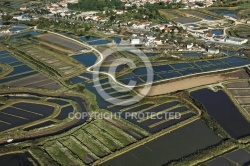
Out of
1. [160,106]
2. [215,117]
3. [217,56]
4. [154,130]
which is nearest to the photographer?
[154,130]

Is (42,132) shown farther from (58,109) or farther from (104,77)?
(104,77)

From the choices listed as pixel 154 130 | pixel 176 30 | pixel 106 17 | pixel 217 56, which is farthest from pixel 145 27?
pixel 154 130

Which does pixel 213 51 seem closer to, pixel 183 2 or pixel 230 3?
pixel 183 2

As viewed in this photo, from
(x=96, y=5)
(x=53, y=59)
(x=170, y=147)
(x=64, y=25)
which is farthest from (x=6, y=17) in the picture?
(x=170, y=147)

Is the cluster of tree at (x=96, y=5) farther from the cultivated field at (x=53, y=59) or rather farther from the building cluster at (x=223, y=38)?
the cultivated field at (x=53, y=59)

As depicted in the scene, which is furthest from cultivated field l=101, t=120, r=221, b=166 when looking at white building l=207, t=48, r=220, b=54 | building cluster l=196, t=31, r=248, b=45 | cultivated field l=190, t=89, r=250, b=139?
building cluster l=196, t=31, r=248, b=45

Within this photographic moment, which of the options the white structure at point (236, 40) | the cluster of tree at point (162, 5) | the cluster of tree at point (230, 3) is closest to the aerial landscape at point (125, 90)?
the white structure at point (236, 40)

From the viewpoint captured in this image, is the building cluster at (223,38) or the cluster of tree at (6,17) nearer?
the building cluster at (223,38)

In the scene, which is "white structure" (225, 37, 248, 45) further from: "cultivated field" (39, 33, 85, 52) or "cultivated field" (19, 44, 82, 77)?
"cultivated field" (19, 44, 82, 77)
